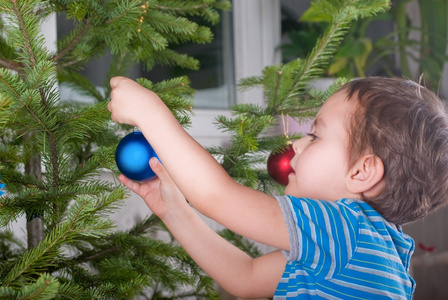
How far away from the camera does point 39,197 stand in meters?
0.78

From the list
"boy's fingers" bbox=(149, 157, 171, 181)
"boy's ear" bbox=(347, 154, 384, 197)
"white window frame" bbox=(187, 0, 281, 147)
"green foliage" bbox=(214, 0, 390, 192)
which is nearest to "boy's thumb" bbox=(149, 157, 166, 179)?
"boy's fingers" bbox=(149, 157, 171, 181)

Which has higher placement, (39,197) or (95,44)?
(95,44)

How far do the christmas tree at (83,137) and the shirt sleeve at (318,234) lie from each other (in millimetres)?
128

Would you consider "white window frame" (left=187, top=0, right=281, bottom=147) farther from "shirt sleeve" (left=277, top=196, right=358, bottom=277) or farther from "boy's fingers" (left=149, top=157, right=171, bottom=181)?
"shirt sleeve" (left=277, top=196, right=358, bottom=277)

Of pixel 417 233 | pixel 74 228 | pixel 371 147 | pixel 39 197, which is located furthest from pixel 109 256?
pixel 417 233

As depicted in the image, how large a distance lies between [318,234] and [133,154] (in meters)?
Result: 0.26

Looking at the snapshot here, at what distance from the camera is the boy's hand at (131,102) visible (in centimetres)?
71

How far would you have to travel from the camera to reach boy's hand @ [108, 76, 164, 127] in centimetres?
71

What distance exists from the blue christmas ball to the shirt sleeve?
0.19 metres

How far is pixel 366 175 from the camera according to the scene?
79cm

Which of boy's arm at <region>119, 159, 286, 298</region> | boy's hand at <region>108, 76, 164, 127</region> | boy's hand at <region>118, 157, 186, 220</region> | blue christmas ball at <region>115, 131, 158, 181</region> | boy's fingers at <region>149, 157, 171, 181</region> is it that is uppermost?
boy's hand at <region>108, 76, 164, 127</region>

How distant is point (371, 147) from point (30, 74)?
0.46 metres

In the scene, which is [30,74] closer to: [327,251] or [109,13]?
[109,13]

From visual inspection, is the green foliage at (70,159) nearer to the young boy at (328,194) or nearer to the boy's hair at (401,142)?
the young boy at (328,194)
